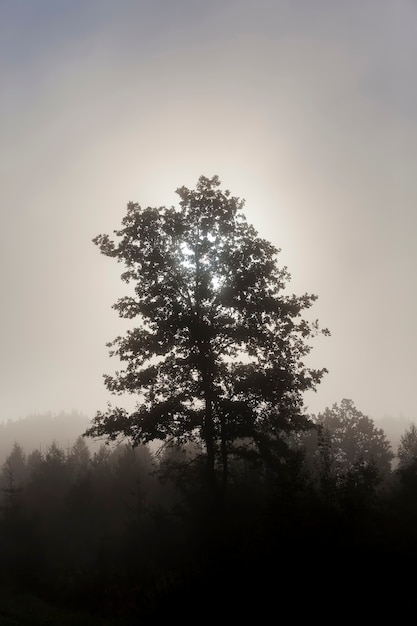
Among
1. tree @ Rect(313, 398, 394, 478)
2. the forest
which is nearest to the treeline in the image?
the forest

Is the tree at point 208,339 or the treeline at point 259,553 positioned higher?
the tree at point 208,339

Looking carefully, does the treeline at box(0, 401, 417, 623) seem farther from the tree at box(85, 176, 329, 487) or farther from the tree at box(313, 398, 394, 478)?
the tree at box(313, 398, 394, 478)

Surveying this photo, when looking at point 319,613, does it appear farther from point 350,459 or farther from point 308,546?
point 350,459

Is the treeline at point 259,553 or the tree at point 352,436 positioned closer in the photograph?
the treeline at point 259,553

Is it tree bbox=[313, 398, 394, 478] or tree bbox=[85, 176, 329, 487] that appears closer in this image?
tree bbox=[85, 176, 329, 487]

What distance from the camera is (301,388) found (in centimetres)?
1727

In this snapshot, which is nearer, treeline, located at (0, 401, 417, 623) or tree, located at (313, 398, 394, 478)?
treeline, located at (0, 401, 417, 623)

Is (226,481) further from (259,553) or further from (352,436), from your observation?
(352,436)

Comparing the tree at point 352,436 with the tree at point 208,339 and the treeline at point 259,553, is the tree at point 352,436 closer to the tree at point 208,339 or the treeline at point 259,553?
the treeline at point 259,553

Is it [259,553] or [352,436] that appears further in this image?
[352,436]

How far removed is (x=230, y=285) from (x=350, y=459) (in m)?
65.9

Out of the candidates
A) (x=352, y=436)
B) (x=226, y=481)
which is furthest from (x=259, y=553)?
(x=352, y=436)

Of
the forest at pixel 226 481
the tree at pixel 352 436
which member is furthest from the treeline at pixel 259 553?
the tree at pixel 352 436

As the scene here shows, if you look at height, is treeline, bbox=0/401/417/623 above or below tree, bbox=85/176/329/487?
below
